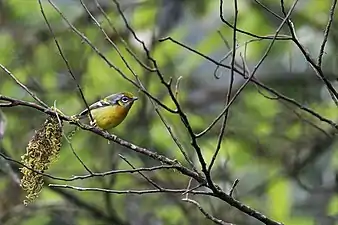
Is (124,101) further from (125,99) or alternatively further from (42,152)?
(42,152)

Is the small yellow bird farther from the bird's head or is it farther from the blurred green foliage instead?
the blurred green foliage

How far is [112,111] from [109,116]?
0.03 metres

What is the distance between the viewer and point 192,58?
513 cm

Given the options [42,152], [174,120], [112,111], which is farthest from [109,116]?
[174,120]

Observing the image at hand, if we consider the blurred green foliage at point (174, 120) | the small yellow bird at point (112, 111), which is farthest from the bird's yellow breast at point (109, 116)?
the blurred green foliage at point (174, 120)

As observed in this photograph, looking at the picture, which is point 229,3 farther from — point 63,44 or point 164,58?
point 63,44

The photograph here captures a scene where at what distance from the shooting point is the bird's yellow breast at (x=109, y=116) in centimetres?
260

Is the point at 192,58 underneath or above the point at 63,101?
above

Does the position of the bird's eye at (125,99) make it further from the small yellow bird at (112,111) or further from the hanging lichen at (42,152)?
the hanging lichen at (42,152)

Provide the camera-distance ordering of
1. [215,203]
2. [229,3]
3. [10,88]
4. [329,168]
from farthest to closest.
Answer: [229,3]
[215,203]
[10,88]
[329,168]

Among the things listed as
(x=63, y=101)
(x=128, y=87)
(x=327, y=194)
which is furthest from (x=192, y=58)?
(x=327, y=194)

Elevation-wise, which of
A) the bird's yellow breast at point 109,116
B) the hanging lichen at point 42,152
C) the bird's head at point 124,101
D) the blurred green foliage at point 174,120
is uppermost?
the blurred green foliage at point 174,120

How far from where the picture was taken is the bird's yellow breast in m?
2.60

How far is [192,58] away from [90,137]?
2.80 ft
